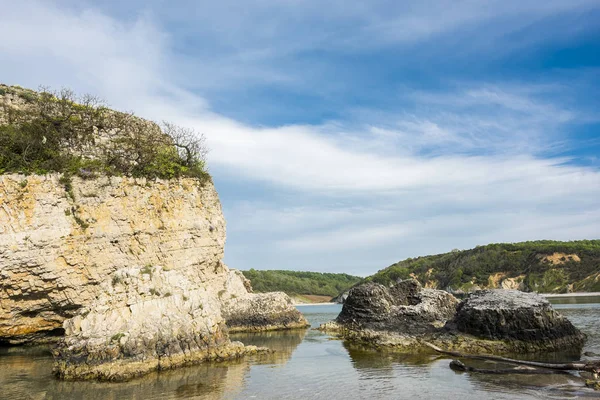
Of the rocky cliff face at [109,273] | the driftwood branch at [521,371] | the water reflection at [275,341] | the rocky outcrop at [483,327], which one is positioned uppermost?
the rocky cliff face at [109,273]

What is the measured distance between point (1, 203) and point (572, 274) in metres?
105

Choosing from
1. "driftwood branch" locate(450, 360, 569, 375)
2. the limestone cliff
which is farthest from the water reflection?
"driftwood branch" locate(450, 360, 569, 375)

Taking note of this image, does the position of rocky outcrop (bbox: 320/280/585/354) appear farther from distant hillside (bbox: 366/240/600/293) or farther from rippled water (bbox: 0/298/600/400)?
distant hillside (bbox: 366/240/600/293)

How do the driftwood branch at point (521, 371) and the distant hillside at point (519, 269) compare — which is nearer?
A: the driftwood branch at point (521, 371)

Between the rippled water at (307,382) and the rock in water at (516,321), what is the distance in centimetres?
171

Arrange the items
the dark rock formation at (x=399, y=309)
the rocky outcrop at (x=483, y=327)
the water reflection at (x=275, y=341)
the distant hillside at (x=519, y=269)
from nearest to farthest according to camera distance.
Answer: the rocky outcrop at (x=483, y=327) → the water reflection at (x=275, y=341) → the dark rock formation at (x=399, y=309) → the distant hillside at (x=519, y=269)

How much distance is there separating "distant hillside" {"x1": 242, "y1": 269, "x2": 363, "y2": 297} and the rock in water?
82.1 meters

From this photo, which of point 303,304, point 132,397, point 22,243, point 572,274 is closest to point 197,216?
point 22,243

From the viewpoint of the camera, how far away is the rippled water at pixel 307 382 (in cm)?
1423

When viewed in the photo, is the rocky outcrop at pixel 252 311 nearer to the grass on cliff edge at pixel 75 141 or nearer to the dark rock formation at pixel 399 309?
the dark rock formation at pixel 399 309

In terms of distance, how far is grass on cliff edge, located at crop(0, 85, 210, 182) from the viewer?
954 inches

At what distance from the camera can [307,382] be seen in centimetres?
1653

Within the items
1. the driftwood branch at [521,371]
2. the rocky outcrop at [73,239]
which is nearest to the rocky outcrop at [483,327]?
the driftwood branch at [521,371]

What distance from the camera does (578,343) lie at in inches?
889
